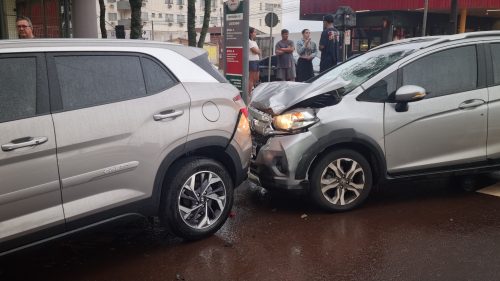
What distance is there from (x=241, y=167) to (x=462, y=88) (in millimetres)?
2554

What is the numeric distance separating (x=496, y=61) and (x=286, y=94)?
2.33 m

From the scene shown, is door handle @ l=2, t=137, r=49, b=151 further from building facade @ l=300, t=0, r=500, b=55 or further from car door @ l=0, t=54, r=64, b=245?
building facade @ l=300, t=0, r=500, b=55

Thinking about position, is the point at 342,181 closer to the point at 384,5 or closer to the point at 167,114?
the point at 167,114

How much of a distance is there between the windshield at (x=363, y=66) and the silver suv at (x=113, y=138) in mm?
1457

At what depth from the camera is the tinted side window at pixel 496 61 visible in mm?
5305

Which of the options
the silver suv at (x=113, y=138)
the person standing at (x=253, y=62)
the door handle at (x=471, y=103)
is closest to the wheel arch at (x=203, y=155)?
the silver suv at (x=113, y=138)

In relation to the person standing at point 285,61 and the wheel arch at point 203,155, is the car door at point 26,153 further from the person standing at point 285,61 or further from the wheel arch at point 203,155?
the person standing at point 285,61

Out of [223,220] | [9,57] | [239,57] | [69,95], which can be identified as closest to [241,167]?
[223,220]

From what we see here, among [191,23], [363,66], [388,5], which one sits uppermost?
[388,5]

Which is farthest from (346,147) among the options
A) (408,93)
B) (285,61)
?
(285,61)

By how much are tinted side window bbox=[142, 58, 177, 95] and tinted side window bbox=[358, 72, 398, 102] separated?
1977mm

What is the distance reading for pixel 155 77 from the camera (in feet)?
13.0

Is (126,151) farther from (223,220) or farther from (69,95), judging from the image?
(223,220)

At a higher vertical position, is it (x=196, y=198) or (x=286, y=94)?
(x=286, y=94)
